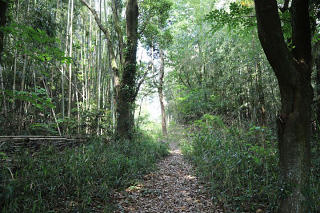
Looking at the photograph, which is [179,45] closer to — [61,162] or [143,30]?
[143,30]

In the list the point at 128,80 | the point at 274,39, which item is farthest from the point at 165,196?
the point at 128,80

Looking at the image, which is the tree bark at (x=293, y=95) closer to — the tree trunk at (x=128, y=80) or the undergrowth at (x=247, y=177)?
the undergrowth at (x=247, y=177)

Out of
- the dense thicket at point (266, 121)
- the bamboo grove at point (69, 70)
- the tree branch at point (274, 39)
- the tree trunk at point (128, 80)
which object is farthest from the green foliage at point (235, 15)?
Answer: the tree trunk at point (128, 80)

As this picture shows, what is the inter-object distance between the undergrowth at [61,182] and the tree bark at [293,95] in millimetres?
2504

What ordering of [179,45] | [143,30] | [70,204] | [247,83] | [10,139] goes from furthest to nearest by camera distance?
[179,45] < [143,30] < [247,83] < [10,139] < [70,204]

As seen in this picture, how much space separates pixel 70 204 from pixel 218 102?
282 inches

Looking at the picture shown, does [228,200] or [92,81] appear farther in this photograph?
[92,81]

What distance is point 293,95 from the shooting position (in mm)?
2123

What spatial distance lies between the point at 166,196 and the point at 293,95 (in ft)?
9.28

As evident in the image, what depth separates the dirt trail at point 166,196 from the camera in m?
2.93

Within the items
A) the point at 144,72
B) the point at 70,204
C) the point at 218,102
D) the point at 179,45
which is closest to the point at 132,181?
the point at 70,204

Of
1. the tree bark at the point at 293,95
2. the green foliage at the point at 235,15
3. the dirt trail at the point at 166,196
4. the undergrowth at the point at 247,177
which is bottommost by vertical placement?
the dirt trail at the point at 166,196

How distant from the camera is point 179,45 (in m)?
11.8

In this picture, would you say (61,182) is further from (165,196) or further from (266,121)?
(266,121)
